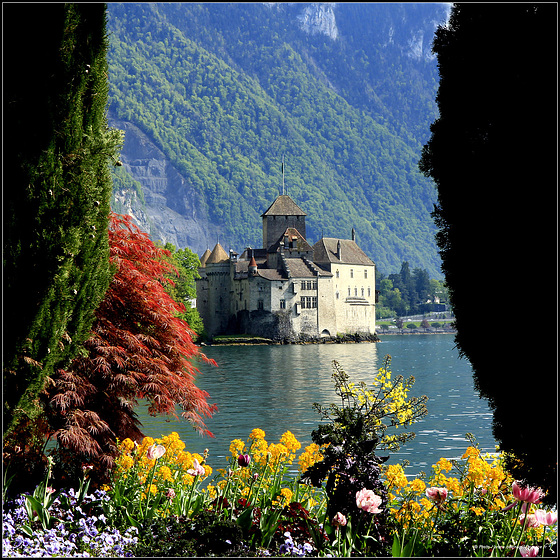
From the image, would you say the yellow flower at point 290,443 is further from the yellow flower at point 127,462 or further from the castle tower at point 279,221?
the castle tower at point 279,221

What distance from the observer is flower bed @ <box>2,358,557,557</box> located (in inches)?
206

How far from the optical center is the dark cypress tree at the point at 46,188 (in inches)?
221

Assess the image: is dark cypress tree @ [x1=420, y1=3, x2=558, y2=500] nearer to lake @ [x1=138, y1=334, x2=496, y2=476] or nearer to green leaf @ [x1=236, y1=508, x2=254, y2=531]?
green leaf @ [x1=236, y1=508, x2=254, y2=531]

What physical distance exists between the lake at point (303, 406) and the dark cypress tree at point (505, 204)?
4.80m

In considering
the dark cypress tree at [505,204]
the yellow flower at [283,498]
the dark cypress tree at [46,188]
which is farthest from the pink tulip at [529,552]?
the dark cypress tree at [46,188]

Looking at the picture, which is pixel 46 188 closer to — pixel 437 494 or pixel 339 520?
pixel 339 520

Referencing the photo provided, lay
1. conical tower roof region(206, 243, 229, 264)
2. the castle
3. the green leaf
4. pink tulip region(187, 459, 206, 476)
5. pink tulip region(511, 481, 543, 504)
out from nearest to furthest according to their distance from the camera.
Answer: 1. pink tulip region(511, 481, 543, 504)
2. the green leaf
3. pink tulip region(187, 459, 206, 476)
4. the castle
5. conical tower roof region(206, 243, 229, 264)

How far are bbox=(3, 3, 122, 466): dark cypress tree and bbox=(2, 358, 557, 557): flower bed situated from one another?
1.00m

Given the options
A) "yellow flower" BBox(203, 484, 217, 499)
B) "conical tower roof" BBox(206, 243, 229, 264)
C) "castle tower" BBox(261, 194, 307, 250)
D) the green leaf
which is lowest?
"yellow flower" BBox(203, 484, 217, 499)

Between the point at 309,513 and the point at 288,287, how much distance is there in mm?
79812

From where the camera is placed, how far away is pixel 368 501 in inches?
202

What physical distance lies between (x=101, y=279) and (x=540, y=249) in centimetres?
375

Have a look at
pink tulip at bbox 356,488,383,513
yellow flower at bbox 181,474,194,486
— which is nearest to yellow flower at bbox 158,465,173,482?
yellow flower at bbox 181,474,194,486

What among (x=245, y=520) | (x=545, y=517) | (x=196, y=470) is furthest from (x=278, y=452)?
(x=545, y=517)
